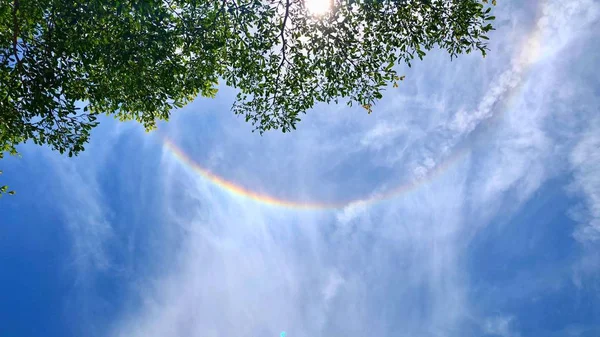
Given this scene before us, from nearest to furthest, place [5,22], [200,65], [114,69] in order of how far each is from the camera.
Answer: [5,22]
[114,69]
[200,65]

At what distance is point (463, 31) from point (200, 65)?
37.3 ft

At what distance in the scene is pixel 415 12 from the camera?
14984 mm

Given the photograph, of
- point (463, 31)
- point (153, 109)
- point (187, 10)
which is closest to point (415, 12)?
point (463, 31)

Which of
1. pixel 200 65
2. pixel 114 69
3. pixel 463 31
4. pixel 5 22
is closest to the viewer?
pixel 5 22

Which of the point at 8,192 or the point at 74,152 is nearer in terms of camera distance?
the point at 74,152

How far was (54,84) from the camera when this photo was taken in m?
13.8

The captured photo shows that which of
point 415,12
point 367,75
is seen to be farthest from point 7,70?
point 415,12

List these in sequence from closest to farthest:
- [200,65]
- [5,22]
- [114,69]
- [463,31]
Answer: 1. [5,22]
2. [114,69]
3. [463,31]
4. [200,65]

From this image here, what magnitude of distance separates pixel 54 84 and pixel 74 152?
288 centimetres

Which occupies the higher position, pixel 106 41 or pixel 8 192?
pixel 106 41

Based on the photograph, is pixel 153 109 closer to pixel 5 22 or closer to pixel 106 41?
pixel 106 41

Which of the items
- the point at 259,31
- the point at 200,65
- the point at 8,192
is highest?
the point at 259,31

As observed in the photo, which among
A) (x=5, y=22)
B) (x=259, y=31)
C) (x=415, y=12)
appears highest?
(x=415, y=12)

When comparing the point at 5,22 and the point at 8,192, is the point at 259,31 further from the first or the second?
the point at 8,192
